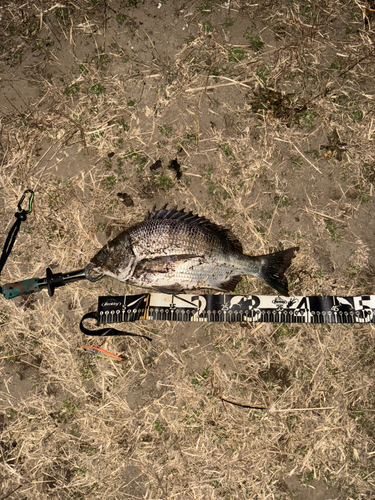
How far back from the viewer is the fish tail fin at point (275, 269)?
450cm

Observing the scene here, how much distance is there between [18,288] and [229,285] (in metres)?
2.72

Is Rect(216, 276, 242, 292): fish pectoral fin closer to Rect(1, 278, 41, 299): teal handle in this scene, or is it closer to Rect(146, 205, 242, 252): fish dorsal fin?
Rect(146, 205, 242, 252): fish dorsal fin

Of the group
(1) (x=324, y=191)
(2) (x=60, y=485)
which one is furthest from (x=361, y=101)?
(2) (x=60, y=485)

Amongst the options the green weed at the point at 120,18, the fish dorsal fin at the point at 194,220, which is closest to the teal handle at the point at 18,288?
the fish dorsal fin at the point at 194,220

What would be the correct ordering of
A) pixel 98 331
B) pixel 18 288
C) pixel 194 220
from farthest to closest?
pixel 98 331 → pixel 194 220 → pixel 18 288

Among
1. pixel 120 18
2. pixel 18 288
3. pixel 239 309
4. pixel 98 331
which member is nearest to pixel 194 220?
pixel 239 309

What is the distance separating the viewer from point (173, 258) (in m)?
4.23

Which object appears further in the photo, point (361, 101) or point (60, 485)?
point (361, 101)

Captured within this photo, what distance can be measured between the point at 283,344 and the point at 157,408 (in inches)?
79.6

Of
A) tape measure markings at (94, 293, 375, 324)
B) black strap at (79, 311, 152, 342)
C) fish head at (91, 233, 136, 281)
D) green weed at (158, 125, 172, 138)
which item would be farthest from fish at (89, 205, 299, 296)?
green weed at (158, 125, 172, 138)

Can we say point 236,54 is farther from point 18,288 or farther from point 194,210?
point 18,288

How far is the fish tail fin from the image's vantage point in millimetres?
4496

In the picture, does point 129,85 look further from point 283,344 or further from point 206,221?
point 283,344

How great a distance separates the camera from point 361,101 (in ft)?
16.6
